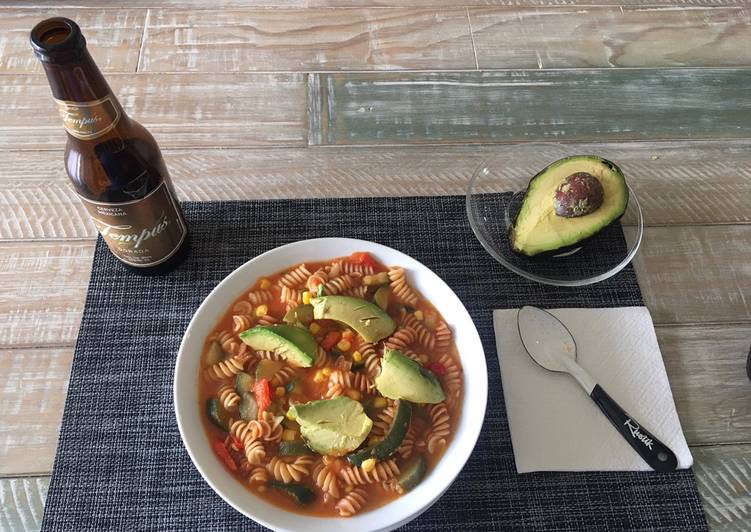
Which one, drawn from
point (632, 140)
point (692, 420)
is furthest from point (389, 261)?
point (632, 140)

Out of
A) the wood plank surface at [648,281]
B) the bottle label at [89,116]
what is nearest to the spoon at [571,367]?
the wood plank surface at [648,281]

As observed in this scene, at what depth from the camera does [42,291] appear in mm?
1540

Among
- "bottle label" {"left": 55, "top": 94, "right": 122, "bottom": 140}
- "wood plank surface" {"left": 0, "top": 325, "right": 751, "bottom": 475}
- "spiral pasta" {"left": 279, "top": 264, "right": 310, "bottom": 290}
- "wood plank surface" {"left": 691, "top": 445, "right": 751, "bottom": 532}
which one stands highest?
"bottle label" {"left": 55, "top": 94, "right": 122, "bottom": 140}

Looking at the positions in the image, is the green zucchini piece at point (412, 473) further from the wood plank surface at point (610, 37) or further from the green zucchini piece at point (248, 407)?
the wood plank surface at point (610, 37)

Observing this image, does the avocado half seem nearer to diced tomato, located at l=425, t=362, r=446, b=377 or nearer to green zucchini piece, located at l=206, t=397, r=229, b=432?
diced tomato, located at l=425, t=362, r=446, b=377

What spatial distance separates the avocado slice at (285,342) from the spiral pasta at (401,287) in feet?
0.74

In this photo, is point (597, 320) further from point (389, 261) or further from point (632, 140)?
point (632, 140)

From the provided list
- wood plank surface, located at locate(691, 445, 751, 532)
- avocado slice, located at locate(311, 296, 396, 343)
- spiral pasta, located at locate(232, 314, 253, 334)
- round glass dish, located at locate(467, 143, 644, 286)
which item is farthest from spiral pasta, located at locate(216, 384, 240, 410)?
wood plank surface, located at locate(691, 445, 751, 532)

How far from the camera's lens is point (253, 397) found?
1.21 meters

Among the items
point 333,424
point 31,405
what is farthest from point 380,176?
point 31,405

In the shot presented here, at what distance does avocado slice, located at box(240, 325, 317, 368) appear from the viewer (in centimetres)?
122

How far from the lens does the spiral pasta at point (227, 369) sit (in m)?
1.24

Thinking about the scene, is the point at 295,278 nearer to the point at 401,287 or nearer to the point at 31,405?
the point at 401,287

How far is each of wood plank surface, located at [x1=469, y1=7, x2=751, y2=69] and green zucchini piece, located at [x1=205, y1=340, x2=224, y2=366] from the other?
55.3 inches
